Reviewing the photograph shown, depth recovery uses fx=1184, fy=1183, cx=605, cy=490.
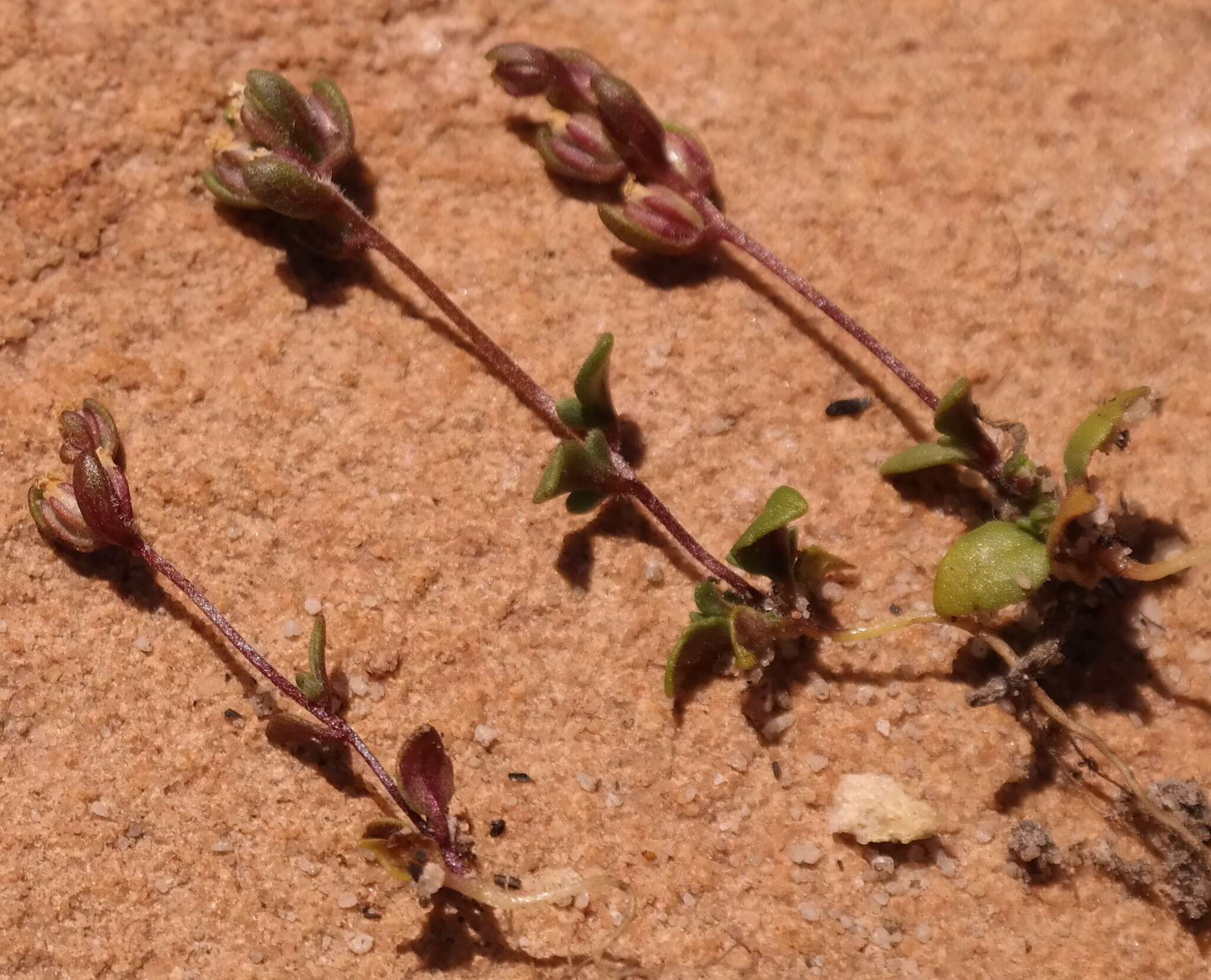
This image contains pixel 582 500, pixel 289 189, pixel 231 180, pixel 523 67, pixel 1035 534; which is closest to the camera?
pixel 1035 534

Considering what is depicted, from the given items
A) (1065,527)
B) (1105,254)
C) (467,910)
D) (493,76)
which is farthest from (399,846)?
(1105,254)

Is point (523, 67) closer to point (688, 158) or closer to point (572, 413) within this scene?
point (688, 158)

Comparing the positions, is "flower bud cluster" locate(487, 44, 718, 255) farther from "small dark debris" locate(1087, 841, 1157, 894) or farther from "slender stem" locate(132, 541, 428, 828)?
"small dark debris" locate(1087, 841, 1157, 894)

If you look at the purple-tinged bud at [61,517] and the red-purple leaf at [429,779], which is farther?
the purple-tinged bud at [61,517]

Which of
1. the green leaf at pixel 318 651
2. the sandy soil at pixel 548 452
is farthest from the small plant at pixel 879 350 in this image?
the green leaf at pixel 318 651

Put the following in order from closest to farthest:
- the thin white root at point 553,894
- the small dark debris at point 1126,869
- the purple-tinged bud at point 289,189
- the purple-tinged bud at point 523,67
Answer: the thin white root at point 553,894
the small dark debris at point 1126,869
the purple-tinged bud at point 289,189
the purple-tinged bud at point 523,67

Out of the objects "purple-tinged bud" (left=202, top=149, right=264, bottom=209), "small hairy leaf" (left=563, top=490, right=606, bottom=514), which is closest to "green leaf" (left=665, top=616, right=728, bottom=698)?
"small hairy leaf" (left=563, top=490, right=606, bottom=514)

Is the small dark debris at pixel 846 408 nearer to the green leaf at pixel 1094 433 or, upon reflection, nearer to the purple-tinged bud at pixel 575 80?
the green leaf at pixel 1094 433

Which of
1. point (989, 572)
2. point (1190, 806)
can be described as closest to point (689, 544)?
point (989, 572)
